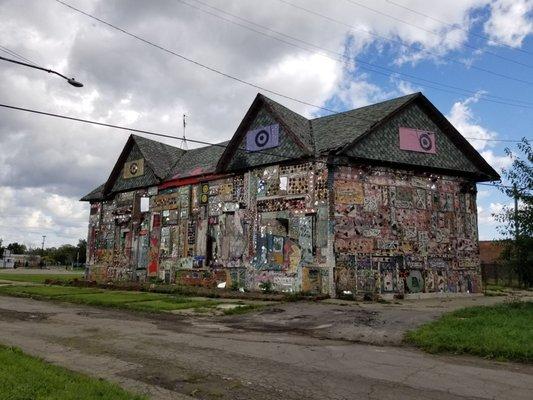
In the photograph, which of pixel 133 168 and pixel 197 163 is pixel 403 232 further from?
pixel 133 168

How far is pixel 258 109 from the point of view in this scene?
82.0 feet

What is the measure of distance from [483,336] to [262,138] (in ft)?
54.0

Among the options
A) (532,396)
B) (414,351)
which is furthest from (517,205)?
(532,396)

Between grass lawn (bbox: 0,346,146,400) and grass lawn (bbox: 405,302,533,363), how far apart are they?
655cm

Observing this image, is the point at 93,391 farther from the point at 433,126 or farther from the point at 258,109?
the point at 433,126

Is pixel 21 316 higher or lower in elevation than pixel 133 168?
lower

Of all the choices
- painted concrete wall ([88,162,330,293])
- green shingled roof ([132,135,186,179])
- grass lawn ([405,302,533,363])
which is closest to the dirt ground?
grass lawn ([405,302,533,363])

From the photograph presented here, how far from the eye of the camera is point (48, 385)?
585 cm

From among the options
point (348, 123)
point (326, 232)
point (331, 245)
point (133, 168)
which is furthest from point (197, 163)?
point (331, 245)

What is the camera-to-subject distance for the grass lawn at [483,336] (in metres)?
8.93

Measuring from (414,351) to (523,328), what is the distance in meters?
2.91

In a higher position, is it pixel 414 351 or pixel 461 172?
pixel 461 172

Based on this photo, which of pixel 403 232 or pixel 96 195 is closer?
pixel 403 232

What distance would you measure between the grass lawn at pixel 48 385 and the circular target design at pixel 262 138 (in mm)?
18275
